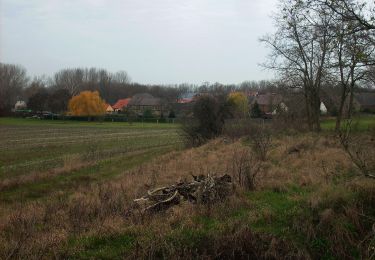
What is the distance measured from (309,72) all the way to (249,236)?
31812 mm

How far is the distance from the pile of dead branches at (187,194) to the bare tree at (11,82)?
129 meters

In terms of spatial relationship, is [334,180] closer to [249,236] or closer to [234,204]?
[234,204]

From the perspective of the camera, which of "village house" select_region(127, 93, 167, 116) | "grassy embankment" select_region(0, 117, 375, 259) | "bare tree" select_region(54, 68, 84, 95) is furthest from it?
"bare tree" select_region(54, 68, 84, 95)

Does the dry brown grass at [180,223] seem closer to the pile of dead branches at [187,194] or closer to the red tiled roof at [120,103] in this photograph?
the pile of dead branches at [187,194]

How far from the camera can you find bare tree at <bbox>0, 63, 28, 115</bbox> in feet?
438

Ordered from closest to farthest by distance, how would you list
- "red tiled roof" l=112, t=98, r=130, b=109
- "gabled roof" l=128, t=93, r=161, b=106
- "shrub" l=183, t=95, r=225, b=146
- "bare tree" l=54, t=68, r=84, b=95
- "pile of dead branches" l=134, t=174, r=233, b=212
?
"pile of dead branches" l=134, t=174, r=233, b=212 → "shrub" l=183, t=95, r=225, b=146 → "gabled roof" l=128, t=93, r=161, b=106 → "red tiled roof" l=112, t=98, r=130, b=109 → "bare tree" l=54, t=68, r=84, b=95

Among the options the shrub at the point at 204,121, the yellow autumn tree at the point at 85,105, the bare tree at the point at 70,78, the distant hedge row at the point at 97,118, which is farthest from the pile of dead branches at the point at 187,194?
the bare tree at the point at 70,78

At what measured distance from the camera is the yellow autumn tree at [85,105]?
348 ft

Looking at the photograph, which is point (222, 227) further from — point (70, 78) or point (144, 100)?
point (70, 78)

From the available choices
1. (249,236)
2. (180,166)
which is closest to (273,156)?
(180,166)

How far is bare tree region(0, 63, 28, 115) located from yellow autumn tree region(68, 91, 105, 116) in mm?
31828

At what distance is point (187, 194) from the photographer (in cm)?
1009

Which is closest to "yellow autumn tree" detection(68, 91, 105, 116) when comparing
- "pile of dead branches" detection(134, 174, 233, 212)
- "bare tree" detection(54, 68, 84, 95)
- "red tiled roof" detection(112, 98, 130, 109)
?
"red tiled roof" detection(112, 98, 130, 109)

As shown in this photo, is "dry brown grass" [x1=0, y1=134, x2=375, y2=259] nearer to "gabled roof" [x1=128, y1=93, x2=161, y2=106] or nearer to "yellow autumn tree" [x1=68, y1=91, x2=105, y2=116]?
"yellow autumn tree" [x1=68, y1=91, x2=105, y2=116]
